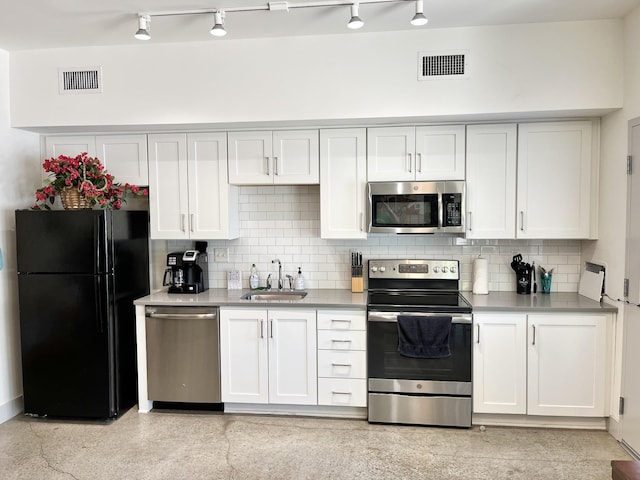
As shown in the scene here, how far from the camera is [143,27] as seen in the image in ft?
9.32

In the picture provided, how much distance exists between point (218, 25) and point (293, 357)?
7.50ft

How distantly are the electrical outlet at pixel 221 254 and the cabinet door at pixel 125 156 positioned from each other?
821mm

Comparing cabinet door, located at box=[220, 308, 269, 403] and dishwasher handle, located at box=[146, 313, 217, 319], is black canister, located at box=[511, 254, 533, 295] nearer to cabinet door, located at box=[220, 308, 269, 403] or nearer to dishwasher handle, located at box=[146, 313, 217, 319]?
cabinet door, located at box=[220, 308, 269, 403]

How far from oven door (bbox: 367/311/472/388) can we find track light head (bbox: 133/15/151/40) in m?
2.33

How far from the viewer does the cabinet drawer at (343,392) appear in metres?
3.35

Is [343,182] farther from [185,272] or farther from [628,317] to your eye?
[628,317]

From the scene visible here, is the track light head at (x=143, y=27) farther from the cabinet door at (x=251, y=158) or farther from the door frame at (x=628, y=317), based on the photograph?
the door frame at (x=628, y=317)

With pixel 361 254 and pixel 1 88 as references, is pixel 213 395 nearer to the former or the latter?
pixel 361 254

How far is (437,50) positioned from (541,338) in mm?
2119

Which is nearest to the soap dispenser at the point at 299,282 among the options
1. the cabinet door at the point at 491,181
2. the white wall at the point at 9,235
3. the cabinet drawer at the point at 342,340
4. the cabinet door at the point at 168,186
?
the cabinet drawer at the point at 342,340

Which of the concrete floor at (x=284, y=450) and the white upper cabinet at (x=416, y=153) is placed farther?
the white upper cabinet at (x=416, y=153)

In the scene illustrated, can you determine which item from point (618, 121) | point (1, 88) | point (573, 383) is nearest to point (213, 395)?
point (573, 383)

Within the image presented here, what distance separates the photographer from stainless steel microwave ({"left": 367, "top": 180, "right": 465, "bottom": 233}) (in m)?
3.41

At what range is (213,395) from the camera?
3480 mm
